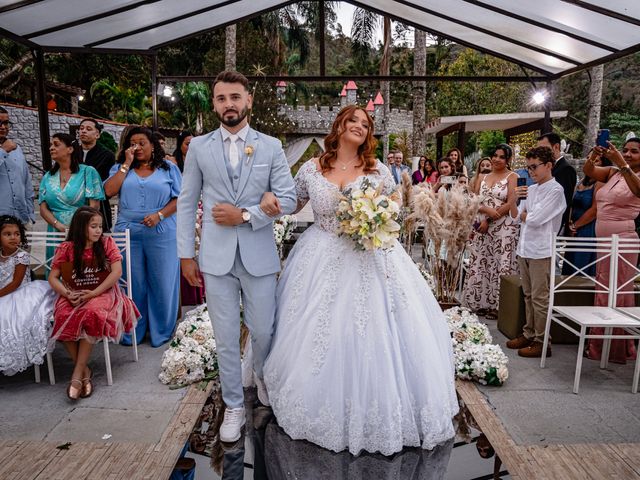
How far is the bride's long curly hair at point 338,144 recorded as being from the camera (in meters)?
3.27

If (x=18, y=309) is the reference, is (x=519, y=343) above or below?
below

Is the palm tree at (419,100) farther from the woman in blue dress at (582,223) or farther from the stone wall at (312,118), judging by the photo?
the woman in blue dress at (582,223)

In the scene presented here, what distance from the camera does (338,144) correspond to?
334cm

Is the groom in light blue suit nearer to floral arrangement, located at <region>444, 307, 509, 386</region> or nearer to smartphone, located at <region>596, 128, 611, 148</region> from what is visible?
floral arrangement, located at <region>444, 307, 509, 386</region>

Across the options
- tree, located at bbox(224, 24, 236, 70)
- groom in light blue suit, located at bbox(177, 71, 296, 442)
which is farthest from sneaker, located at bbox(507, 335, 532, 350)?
tree, located at bbox(224, 24, 236, 70)

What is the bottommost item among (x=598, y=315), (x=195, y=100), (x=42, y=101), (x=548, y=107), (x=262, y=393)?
(x=262, y=393)

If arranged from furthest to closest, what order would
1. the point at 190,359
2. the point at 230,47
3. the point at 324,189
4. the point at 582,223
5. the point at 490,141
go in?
the point at 490,141
the point at 230,47
the point at 582,223
the point at 190,359
the point at 324,189

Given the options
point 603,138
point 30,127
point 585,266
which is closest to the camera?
point 603,138

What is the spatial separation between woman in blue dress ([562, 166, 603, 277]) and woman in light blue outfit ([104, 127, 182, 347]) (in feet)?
13.9

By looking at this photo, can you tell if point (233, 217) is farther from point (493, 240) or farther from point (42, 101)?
point (42, 101)

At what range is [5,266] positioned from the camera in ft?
12.9

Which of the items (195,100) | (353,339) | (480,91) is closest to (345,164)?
(353,339)

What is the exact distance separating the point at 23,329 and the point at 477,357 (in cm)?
344

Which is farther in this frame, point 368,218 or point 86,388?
point 86,388
